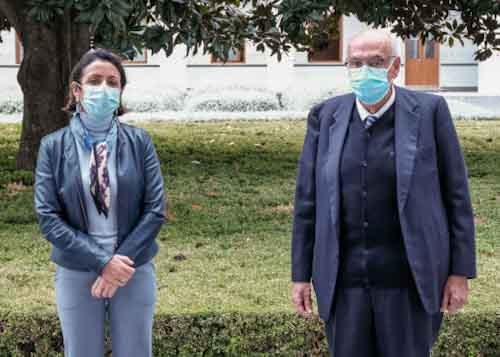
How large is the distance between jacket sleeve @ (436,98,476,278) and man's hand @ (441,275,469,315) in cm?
4

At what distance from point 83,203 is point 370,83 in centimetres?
133

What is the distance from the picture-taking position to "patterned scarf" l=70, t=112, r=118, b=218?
13.4 feet

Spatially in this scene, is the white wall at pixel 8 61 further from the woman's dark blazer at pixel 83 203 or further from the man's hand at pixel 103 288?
the man's hand at pixel 103 288

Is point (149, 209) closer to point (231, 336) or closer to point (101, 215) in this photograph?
point (101, 215)

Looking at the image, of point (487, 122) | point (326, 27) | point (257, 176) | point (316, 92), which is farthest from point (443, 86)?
point (257, 176)

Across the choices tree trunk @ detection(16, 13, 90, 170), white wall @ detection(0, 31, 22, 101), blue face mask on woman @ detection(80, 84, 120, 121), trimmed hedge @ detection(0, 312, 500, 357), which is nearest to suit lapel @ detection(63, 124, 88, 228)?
blue face mask on woman @ detection(80, 84, 120, 121)

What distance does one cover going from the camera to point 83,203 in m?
4.07

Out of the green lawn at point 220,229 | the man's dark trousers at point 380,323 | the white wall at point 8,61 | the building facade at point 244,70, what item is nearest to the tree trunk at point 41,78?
the green lawn at point 220,229

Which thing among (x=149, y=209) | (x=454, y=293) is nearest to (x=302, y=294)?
(x=454, y=293)

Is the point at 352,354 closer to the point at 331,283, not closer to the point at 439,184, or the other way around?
the point at 331,283

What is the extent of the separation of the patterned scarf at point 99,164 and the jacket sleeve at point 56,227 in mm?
151

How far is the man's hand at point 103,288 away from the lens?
159 inches

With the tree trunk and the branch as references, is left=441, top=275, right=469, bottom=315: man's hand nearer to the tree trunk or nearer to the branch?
the tree trunk

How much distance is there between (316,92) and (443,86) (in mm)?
8310
